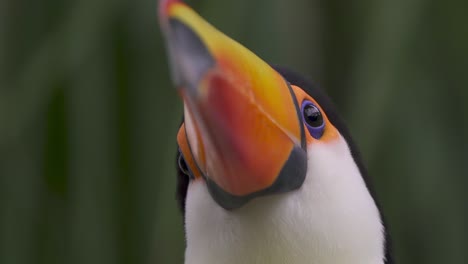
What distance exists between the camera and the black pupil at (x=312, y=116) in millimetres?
1238

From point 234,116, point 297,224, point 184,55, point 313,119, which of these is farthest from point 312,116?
point 184,55

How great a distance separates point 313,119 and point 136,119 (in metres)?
0.86

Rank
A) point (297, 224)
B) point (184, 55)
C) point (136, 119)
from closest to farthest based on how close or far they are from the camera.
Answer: point (184, 55) < point (297, 224) < point (136, 119)

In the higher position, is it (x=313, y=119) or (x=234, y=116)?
(x=234, y=116)

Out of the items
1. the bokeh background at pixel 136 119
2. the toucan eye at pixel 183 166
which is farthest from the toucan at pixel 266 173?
the bokeh background at pixel 136 119

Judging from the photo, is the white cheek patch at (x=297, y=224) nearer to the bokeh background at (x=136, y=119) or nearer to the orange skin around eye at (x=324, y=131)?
the orange skin around eye at (x=324, y=131)

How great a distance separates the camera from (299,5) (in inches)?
78.7

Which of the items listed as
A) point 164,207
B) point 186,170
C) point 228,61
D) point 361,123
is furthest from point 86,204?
point 228,61

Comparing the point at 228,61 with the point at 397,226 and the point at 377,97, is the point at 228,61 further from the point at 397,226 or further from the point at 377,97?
the point at 397,226

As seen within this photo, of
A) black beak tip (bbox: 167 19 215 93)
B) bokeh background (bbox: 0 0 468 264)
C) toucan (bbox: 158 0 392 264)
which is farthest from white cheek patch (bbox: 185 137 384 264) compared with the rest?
bokeh background (bbox: 0 0 468 264)

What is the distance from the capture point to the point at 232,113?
0.98 metres

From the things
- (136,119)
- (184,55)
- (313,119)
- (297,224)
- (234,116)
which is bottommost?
(136,119)

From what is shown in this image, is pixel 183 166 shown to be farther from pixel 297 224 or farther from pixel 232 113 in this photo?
pixel 232 113

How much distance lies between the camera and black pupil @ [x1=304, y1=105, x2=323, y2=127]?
4.06ft
